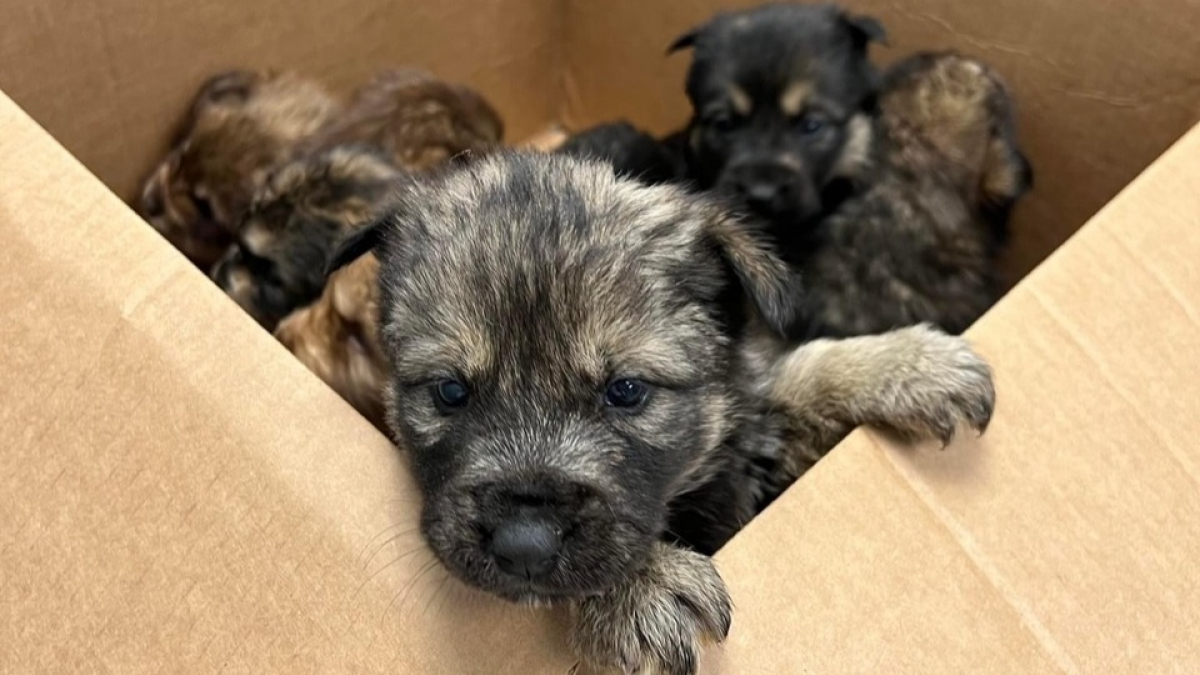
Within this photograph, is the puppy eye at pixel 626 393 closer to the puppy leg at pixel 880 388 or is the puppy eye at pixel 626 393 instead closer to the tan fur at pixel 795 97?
Answer: the puppy leg at pixel 880 388

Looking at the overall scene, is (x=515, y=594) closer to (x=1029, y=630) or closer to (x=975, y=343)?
(x=1029, y=630)

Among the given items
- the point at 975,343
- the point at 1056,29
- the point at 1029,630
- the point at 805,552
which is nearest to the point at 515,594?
the point at 805,552

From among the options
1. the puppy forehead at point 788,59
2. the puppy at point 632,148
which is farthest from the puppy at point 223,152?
the puppy forehead at point 788,59

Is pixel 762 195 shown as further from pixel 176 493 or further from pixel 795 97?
pixel 176 493

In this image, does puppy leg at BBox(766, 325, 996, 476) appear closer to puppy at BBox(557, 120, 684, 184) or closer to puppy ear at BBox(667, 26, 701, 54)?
puppy at BBox(557, 120, 684, 184)

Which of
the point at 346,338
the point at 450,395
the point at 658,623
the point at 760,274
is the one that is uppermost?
the point at 760,274

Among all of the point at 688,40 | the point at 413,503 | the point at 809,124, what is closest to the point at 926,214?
the point at 809,124
